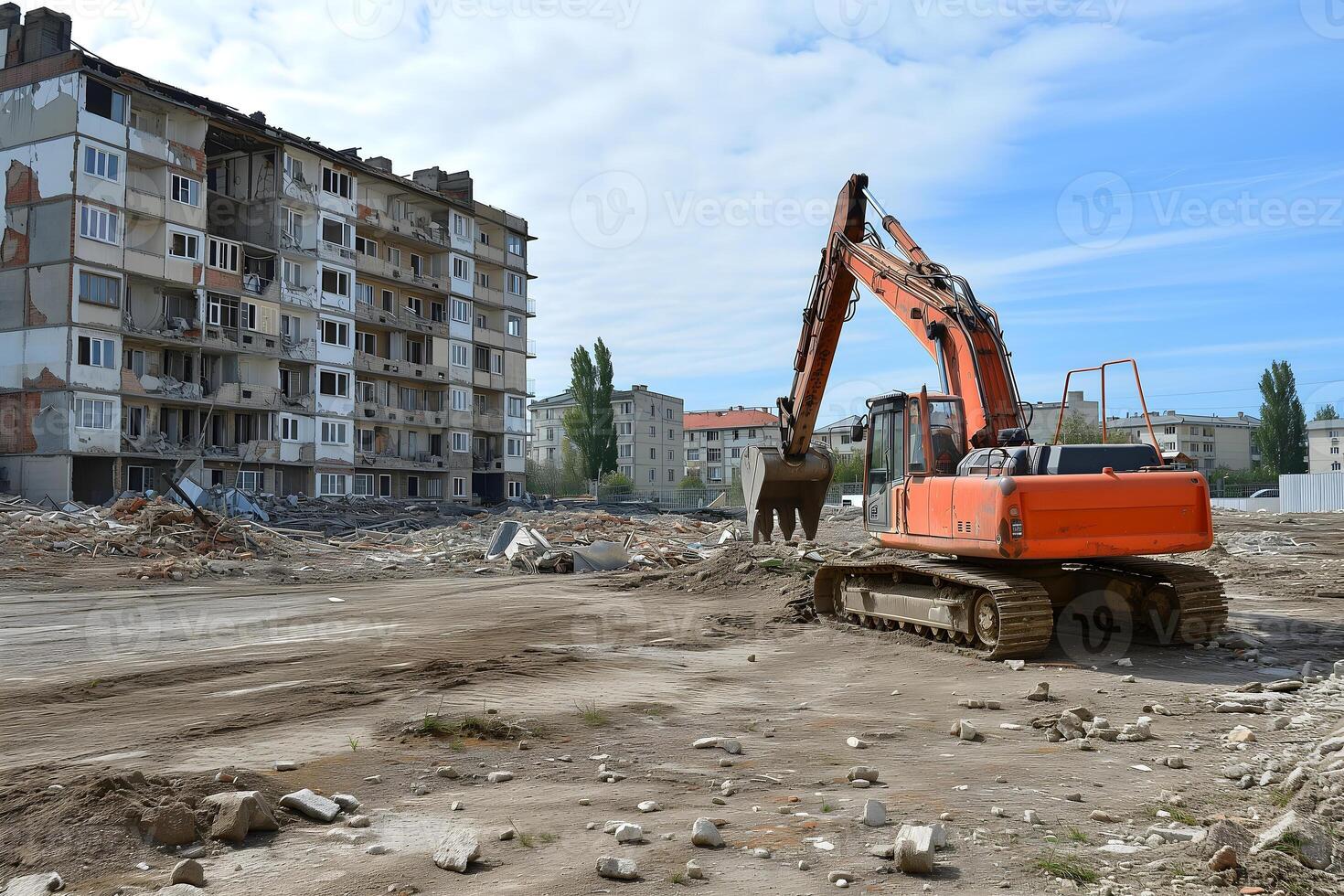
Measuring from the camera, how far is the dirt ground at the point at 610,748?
488 cm

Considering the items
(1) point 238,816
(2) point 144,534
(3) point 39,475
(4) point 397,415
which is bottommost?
(1) point 238,816

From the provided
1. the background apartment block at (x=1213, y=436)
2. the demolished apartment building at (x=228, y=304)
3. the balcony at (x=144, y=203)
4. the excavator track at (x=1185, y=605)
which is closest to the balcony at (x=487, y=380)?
the demolished apartment building at (x=228, y=304)

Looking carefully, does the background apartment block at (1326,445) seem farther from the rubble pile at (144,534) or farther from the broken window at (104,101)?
→ the rubble pile at (144,534)

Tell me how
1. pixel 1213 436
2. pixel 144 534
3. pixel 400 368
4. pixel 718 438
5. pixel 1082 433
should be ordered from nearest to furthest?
1. pixel 1082 433
2. pixel 144 534
3. pixel 400 368
4. pixel 718 438
5. pixel 1213 436

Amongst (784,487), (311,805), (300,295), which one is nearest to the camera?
(311,805)

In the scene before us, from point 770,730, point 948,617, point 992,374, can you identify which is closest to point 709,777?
point 770,730

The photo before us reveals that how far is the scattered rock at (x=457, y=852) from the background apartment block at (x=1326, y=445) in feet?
402

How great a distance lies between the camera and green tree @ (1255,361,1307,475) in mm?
82438

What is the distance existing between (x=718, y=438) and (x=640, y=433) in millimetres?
17697

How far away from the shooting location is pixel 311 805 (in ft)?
18.2

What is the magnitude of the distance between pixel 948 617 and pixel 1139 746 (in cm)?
494

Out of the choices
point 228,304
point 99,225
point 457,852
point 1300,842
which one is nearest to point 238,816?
point 457,852

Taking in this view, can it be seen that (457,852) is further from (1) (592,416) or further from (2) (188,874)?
(1) (592,416)

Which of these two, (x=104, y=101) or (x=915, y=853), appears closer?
(x=915, y=853)
